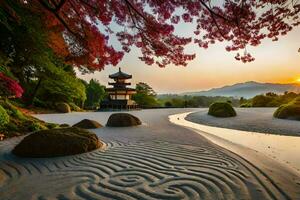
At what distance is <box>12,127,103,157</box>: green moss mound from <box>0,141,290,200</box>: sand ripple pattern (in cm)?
28

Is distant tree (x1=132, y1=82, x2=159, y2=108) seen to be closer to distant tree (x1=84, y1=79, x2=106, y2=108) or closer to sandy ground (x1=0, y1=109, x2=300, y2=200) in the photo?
distant tree (x1=84, y1=79, x2=106, y2=108)

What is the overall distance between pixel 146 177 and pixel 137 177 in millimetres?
151

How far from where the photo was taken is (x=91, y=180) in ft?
14.8

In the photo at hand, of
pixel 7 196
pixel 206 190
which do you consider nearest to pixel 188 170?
pixel 206 190

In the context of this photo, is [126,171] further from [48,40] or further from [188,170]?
[48,40]

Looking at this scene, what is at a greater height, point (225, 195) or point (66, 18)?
point (66, 18)

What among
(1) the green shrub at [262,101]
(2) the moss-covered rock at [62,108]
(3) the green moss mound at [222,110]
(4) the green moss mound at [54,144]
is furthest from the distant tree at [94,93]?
(4) the green moss mound at [54,144]

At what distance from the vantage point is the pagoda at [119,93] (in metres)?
40.0

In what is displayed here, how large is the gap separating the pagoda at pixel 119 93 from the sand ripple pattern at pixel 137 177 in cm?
3331

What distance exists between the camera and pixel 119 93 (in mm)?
41344

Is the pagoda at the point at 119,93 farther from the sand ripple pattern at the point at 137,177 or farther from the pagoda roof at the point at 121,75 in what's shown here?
the sand ripple pattern at the point at 137,177

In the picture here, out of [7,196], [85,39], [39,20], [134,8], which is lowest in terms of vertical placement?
[7,196]

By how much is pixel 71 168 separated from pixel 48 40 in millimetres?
8476

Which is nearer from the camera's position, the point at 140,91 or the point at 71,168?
the point at 71,168
